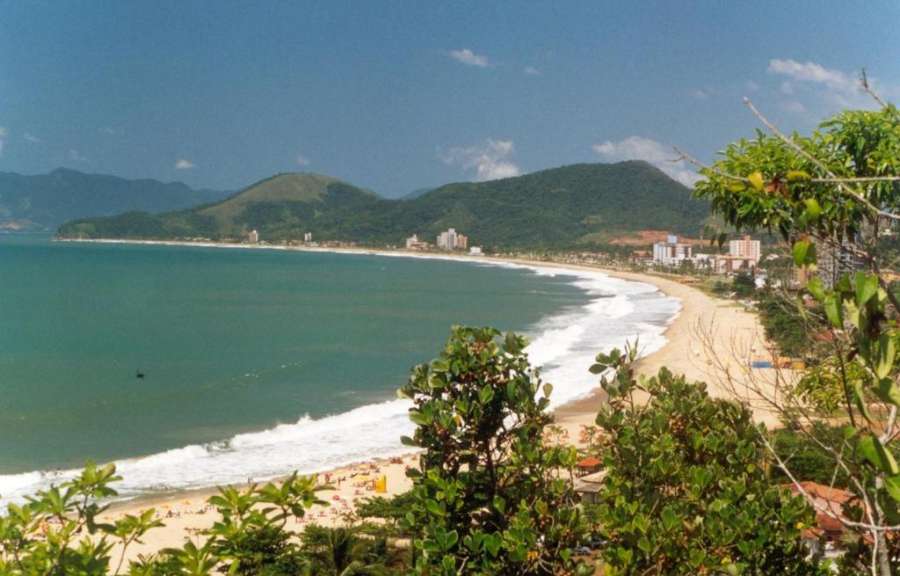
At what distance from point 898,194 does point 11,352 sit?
44091mm

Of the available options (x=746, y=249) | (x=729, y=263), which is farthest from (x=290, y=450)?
(x=746, y=249)

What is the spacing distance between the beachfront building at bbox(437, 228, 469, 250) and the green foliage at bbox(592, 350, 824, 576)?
566ft

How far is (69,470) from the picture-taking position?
2000cm

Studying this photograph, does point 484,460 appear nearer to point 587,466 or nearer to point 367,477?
point 587,466

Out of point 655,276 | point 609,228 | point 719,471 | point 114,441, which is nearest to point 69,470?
point 114,441

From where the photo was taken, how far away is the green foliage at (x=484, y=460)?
352cm

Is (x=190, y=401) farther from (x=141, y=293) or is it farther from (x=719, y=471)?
(x=141, y=293)

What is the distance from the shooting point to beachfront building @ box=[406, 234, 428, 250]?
183m

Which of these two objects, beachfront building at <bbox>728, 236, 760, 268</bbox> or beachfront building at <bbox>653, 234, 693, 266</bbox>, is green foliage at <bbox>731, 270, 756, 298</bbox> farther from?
beachfront building at <bbox>653, 234, 693, 266</bbox>

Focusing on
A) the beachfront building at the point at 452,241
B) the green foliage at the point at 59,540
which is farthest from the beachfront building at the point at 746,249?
the green foliage at the point at 59,540

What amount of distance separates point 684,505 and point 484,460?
4.42ft

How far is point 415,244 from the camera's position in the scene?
609 feet

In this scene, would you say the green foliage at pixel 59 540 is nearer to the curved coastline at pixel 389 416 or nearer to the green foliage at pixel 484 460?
the green foliage at pixel 484 460

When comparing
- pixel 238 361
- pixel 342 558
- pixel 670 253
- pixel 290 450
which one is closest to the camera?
pixel 342 558
